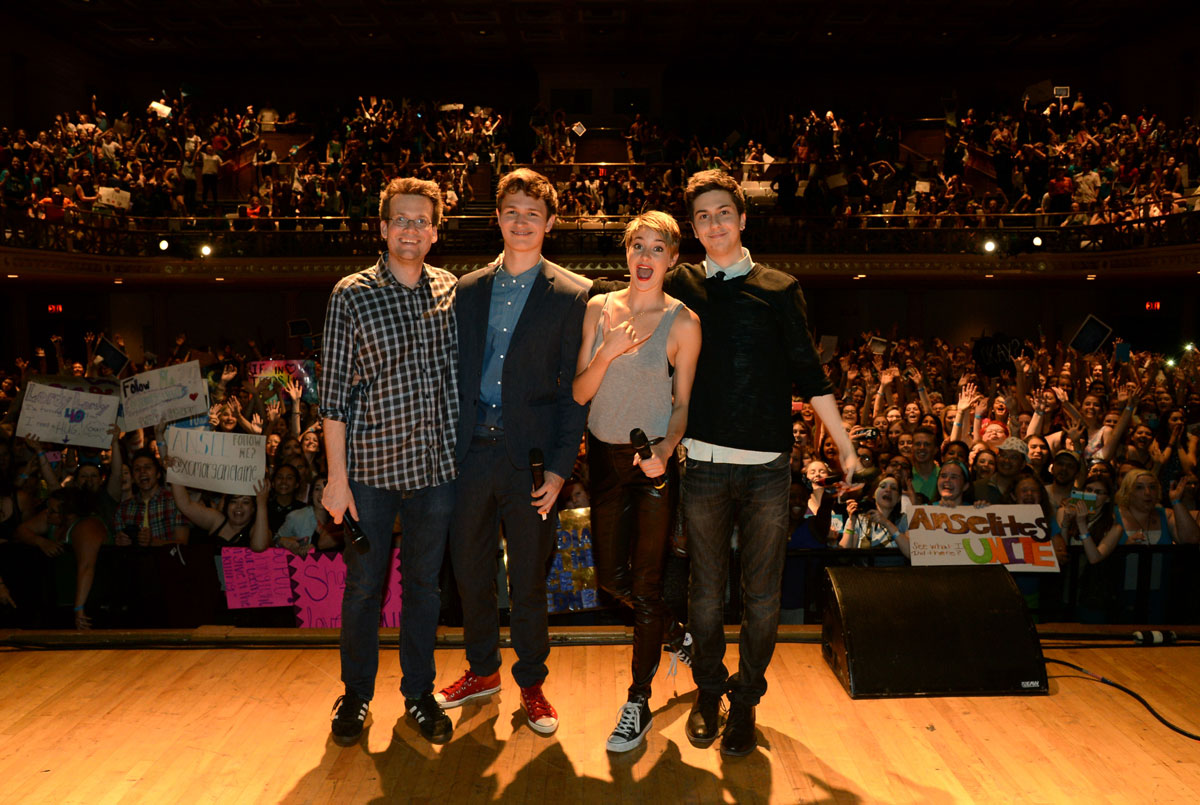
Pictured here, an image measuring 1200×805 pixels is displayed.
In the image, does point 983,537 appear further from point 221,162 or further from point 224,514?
point 221,162

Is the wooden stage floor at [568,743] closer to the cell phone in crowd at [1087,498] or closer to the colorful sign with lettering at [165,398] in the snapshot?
the cell phone in crowd at [1087,498]

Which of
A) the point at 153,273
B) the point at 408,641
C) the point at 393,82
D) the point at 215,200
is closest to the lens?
the point at 408,641

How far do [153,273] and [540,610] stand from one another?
15.2 m

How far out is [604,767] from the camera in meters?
2.87

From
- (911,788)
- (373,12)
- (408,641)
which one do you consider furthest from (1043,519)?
(373,12)

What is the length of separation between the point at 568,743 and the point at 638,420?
109cm

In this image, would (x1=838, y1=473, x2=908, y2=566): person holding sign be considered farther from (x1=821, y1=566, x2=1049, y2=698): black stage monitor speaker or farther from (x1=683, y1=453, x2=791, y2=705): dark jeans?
(x1=683, y1=453, x2=791, y2=705): dark jeans

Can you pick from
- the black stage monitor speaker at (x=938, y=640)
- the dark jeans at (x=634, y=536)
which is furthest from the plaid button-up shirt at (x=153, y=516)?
the black stage monitor speaker at (x=938, y=640)

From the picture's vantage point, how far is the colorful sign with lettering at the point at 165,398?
4812 millimetres

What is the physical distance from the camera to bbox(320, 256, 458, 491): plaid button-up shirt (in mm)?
2883

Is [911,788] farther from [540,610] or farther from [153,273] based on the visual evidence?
[153,273]

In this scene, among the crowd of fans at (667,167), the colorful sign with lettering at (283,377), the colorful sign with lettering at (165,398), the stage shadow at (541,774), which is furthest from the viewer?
the crowd of fans at (667,167)

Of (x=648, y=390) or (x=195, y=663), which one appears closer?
(x=648, y=390)

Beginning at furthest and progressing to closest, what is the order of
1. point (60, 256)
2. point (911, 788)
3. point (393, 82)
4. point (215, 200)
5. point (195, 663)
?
point (393, 82), point (215, 200), point (60, 256), point (195, 663), point (911, 788)
